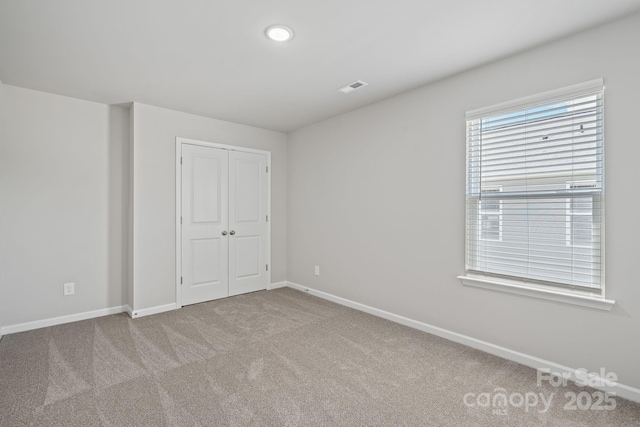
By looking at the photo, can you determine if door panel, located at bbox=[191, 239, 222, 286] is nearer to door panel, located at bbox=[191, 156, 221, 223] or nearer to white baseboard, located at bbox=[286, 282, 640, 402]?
door panel, located at bbox=[191, 156, 221, 223]

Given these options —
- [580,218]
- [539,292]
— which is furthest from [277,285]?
[580,218]

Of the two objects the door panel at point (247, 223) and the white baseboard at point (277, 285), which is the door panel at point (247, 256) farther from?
the white baseboard at point (277, 285)

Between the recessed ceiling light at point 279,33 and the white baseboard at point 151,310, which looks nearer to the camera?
the recessed ceiling light at point 279,33

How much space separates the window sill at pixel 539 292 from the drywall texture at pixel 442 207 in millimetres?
53

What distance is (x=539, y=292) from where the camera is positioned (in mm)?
2320

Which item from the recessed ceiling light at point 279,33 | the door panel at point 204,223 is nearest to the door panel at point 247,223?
the door panel at point 204,223

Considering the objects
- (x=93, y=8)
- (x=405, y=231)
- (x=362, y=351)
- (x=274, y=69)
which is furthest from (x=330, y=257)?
(x=93, y=8)

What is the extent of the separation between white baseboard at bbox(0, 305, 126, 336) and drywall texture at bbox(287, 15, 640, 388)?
7.89 feet

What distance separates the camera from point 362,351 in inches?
105

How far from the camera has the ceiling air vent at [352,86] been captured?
118 inches

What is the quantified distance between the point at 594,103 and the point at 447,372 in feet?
7.21

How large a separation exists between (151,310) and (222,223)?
1353 millimetres

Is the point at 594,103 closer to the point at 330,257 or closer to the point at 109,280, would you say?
the point at 330,257

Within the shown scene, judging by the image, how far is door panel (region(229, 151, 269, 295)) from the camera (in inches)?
171
